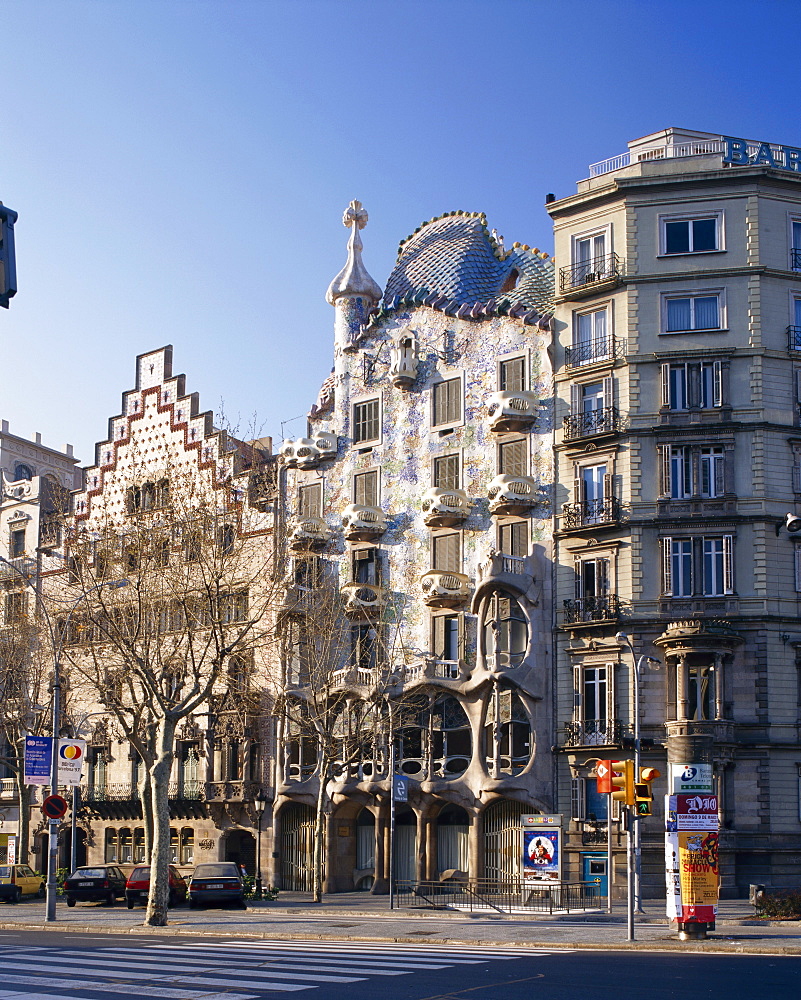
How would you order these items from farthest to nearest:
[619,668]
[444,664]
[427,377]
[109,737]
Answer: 1. [109,737]
2. [427,377]
3. [444,664]
4. [619,668]

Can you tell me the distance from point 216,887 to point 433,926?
34.0ft

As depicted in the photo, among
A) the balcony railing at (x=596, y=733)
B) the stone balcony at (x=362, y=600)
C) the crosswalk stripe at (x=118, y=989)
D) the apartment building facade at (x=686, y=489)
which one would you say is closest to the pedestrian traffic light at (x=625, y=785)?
the apartment building facade at (x=686, y=489)

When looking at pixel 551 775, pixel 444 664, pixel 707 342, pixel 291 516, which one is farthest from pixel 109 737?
pixel 707 342

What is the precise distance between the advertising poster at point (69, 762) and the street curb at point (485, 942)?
4841 mm

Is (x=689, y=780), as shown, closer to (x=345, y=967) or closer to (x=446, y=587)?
(x=345, y=967)

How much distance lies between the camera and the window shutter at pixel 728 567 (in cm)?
4381

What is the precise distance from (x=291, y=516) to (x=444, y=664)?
418 inches

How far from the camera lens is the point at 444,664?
48562mm

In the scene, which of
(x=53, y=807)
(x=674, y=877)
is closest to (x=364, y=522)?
(x=53, y=807)

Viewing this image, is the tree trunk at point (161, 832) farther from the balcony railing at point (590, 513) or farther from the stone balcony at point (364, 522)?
the stone balcony at point (364, 522)

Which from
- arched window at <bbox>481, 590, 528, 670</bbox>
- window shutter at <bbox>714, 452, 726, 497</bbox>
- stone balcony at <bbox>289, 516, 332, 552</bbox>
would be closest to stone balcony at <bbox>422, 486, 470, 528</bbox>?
arched window at <bbox>481, 590, 528, 670</bbox>

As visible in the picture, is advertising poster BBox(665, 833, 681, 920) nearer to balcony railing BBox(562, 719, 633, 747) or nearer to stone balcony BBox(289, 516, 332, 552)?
balcony railing BBox(562, 719, 633, 747)

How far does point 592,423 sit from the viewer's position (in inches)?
1852

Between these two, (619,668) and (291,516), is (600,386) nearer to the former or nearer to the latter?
(619,668)
